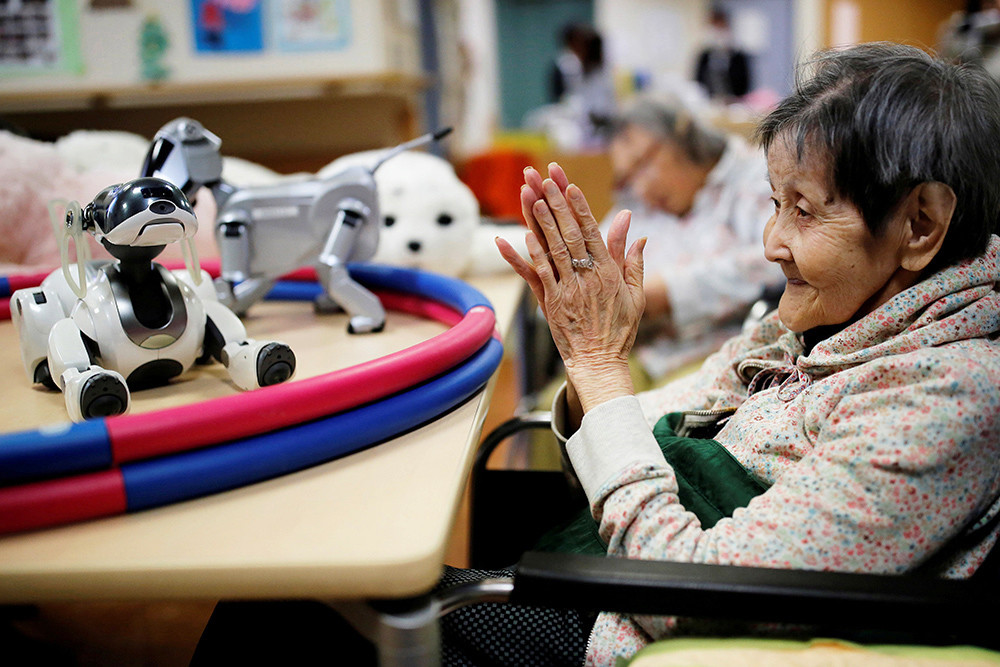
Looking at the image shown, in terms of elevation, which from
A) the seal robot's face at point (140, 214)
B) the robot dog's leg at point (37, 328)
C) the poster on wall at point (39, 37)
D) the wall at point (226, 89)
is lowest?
the robot dog's leg at point (37, 328)

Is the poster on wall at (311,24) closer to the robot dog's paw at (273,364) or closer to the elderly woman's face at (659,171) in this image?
the elderly woman's face at (659,171)

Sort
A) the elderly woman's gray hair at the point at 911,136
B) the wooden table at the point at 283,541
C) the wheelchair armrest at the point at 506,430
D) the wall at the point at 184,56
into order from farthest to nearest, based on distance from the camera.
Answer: the wall at the point at 184,56, the wheelchair armrest at the point at 506,430, the elderly woman's gray hair at the point at 911,136, the wooden table at the point at 283,541

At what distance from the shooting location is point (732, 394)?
1065 millimetres

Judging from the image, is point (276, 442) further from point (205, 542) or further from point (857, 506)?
point (857, 506)

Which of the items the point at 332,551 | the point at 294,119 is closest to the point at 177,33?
the point at 294,119

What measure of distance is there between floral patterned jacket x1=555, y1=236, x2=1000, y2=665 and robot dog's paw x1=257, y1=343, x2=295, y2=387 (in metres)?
0.36

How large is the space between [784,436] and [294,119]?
2423 mm

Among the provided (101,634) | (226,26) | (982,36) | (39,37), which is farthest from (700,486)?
(982,36)

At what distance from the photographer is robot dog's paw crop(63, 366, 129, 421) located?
83 centimetres

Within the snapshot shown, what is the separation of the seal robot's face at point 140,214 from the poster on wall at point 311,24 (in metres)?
1.94

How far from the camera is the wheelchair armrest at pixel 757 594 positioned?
0.65 metres

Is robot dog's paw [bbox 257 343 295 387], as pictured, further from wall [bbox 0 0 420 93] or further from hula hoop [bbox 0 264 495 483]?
wall [bbox 0 0 420 93]

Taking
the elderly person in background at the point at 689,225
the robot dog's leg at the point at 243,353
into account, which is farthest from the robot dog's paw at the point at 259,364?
the elderly person in background at the point at 689,225

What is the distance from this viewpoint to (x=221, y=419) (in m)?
0.73
